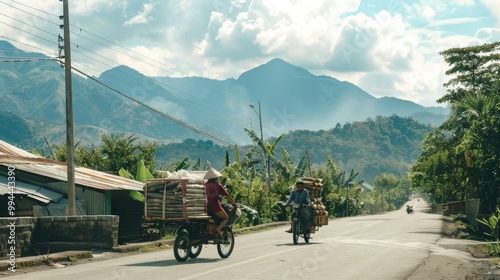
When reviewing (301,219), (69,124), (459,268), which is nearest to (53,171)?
(69,124)

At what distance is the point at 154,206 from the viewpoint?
14.9m

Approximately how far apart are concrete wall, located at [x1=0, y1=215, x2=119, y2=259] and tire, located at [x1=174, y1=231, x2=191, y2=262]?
456 cm

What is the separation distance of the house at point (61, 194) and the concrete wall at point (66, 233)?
172 inches

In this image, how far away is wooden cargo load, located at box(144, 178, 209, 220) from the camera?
48.3 ft

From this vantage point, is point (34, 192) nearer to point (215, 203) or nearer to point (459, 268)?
point (215, 203)

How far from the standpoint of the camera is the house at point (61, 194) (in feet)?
77.4

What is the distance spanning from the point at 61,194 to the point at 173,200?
11245mm

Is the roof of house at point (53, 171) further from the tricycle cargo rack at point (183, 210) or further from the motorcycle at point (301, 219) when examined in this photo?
the tricycle cargo rack at point (183, 210)

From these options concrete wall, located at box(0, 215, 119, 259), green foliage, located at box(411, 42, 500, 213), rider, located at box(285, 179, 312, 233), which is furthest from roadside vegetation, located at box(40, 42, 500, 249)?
concrete wall, located at box(0, 215, 119, 259)

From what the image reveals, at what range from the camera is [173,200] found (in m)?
14.8

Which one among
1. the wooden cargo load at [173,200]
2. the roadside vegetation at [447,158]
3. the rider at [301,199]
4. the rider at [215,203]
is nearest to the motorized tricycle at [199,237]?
the rider at [215,203]

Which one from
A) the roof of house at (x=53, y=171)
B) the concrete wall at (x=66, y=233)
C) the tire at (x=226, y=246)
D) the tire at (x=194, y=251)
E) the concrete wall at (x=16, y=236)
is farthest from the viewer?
the roof of house at (x=53, y=171)

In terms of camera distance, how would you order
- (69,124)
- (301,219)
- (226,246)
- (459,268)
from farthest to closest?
1. (69,124)
2. (301,219)
3. (226,246)
4. (459,268)

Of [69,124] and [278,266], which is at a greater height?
[69,124]
